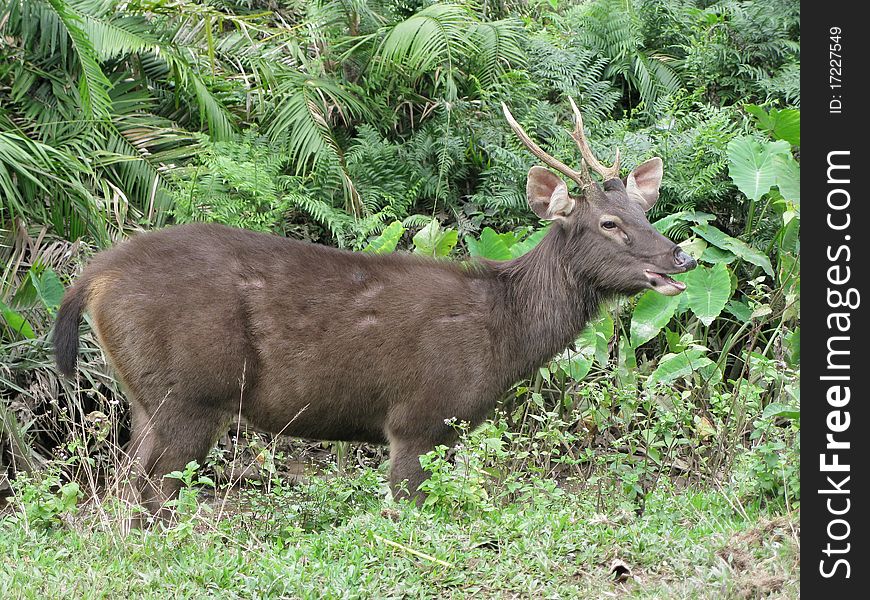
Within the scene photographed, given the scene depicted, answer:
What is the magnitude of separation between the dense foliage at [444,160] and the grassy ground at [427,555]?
108 centimetres

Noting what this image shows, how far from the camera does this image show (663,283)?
639cm

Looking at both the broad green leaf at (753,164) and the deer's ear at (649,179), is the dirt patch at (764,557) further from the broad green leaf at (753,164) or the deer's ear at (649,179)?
the broad green leaf at (753,164)

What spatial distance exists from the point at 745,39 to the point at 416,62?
128 inches

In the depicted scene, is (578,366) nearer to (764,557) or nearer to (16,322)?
(764,557)

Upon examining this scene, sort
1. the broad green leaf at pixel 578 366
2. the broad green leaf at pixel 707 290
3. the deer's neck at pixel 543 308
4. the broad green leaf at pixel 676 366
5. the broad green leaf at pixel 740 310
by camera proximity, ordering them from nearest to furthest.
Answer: the deer's neck at pixel 543 308 < the broad green leaf at pixel 676 366 < the broad green leaf at pixel 578 366 < the broad green leaf at pixel 707 290 < the broad green leaf at pixel 740 310

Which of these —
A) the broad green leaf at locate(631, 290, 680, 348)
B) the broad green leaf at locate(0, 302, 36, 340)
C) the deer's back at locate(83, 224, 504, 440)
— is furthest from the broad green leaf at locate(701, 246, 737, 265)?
the broad green leaf at locate(0, 302, 36, 340)

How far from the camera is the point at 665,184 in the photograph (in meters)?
9.05

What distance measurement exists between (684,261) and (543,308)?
34.8 inches

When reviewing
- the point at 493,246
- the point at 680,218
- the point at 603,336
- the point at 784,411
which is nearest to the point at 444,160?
the point at 493,246

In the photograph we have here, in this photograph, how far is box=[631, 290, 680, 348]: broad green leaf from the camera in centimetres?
796

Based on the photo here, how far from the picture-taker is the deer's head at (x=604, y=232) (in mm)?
6410
